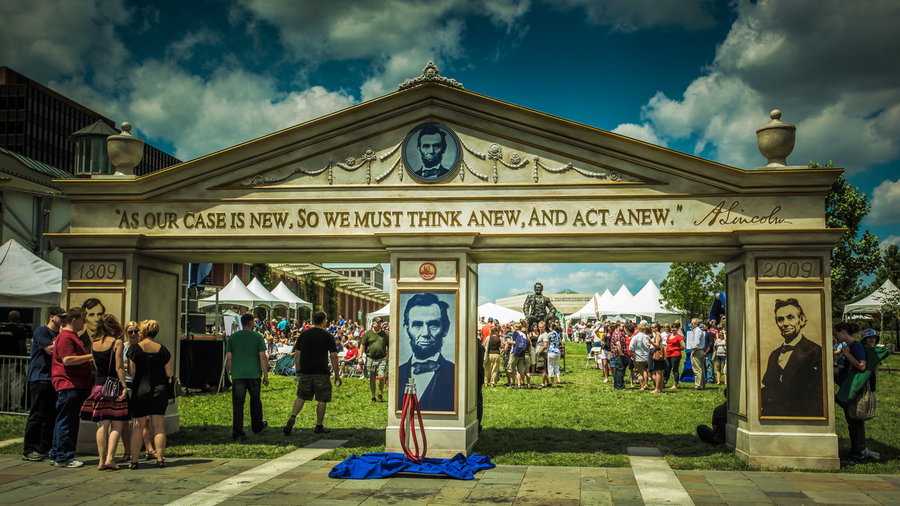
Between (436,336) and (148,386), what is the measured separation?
3.71 metres

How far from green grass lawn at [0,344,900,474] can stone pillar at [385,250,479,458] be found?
0.79 meters

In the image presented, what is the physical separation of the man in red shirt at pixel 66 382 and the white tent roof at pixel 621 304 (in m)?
32.8

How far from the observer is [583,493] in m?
8.29

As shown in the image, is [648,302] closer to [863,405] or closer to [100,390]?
[863,405]

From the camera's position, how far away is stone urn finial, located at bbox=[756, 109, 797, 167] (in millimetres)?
10258

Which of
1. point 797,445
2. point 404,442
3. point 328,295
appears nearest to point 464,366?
point 404,442

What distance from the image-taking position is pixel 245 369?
12.0 meters

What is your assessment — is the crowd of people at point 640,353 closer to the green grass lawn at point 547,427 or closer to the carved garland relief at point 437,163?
the green grass lawn at point 547,427

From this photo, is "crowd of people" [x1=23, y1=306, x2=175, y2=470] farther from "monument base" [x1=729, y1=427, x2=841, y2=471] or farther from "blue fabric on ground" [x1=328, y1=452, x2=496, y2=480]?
"monument base" [x1=729, y1=427, x2=841, y2=471]

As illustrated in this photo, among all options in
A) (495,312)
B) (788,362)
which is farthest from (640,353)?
(495,312)

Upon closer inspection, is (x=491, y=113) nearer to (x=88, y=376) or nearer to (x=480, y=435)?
(x=480, y=435)

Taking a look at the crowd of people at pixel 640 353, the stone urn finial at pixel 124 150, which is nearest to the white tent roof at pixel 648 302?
the crowd of people at pixel 640 353

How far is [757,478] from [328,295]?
187 feet

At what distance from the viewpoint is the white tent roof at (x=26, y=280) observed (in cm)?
1633
